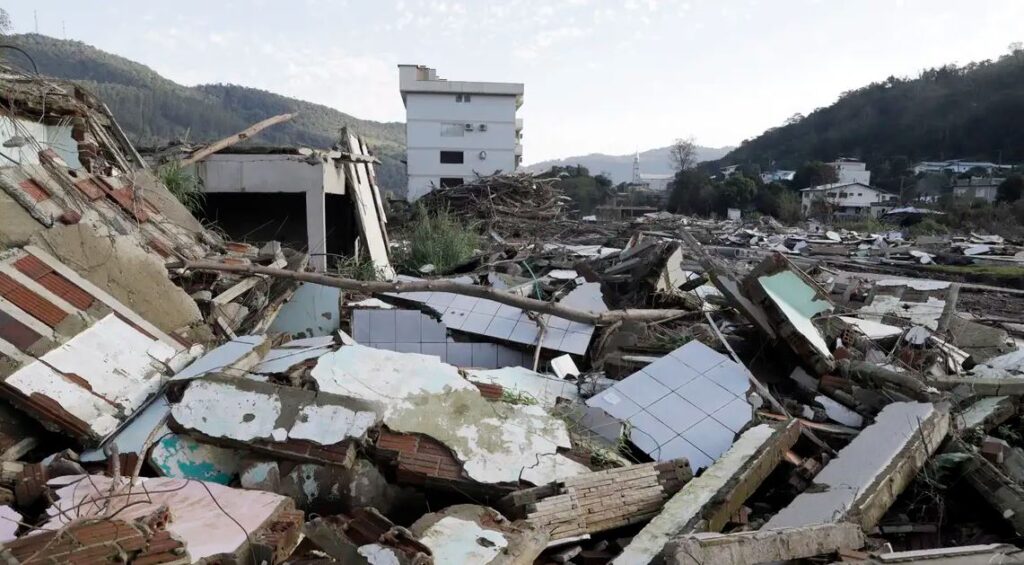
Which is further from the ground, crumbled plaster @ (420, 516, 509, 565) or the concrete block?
the concrete block

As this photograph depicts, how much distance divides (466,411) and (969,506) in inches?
113

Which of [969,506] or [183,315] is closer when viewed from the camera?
[969,506]

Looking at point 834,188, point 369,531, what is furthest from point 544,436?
point 834,188

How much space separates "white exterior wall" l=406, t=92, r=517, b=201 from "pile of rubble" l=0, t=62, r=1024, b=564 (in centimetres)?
3765

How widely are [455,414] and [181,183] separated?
555cm

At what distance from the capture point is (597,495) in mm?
3244

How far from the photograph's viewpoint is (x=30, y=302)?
3721mm

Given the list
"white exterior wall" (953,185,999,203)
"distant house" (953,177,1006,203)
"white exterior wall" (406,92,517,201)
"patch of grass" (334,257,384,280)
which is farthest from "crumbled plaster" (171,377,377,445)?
"white exterior wall" (953,185,999,203)

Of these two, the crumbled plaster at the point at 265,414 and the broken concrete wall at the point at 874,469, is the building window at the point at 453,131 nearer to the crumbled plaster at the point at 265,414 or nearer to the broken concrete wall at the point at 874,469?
the broken concrete wall at the point at 874,469

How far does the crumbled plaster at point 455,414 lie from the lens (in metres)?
3.37

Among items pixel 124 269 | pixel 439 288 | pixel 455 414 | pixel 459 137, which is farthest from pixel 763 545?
pixel 459 137

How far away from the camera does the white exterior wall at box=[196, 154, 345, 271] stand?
28.0ft

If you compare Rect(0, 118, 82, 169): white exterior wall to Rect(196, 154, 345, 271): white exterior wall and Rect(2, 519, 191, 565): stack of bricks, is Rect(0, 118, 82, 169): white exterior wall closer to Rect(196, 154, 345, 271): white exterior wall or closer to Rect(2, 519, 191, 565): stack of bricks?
Rect(196, 154, 345, 271): white exterior wall

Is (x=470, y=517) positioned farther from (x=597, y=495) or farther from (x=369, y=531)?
(x=597, y=495)
